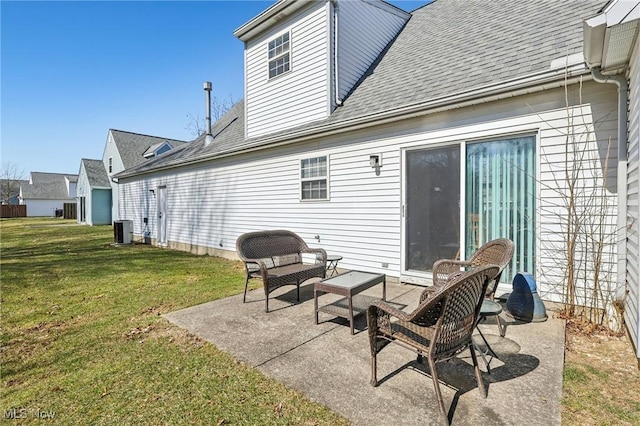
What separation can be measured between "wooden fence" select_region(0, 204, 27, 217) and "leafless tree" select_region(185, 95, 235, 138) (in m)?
30.6

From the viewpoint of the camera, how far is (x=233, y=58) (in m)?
13.2

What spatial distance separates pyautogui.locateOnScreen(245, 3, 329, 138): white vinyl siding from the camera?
7.45 meters

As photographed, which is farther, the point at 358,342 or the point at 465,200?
the point at 465,200

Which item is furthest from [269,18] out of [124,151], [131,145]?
[131,145]

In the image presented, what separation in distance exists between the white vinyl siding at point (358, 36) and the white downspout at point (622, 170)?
5.02 metres

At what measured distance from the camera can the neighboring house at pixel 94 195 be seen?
940 inches

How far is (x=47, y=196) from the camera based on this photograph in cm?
4434

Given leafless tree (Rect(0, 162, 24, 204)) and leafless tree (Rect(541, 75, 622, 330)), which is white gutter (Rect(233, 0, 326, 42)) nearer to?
leafless tree (Rect(541, 75, 622, 330))

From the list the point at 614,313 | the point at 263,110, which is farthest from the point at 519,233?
the point at 263,110

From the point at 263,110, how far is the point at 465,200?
6193 mm

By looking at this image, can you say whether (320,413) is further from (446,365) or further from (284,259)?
(284,259)

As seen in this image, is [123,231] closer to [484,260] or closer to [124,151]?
[124,151]

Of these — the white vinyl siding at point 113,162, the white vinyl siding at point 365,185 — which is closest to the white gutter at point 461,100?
the white vinyl siding at point 365,185

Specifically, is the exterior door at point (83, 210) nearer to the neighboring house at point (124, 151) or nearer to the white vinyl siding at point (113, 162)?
the neighboring house at point (124, 151)
